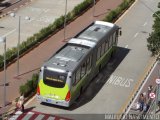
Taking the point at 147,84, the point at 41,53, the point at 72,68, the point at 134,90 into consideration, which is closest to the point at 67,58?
the point at 72,68

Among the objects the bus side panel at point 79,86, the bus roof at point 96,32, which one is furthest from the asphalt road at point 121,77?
the bus roof at point 96,32

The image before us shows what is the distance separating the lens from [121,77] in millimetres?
40469

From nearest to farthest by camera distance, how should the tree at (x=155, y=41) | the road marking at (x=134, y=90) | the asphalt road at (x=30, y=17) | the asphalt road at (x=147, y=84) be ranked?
the asphalt road at (x=147, y=84) < the road marking at (x=134, y=90) < the tree at (x=155, y=41) < the asphalt road at (x=30, y=17)

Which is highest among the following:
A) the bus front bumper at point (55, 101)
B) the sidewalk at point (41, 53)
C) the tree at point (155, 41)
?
the tree at point (155, 41)

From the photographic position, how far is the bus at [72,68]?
108ft

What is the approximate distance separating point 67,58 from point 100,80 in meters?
6.03

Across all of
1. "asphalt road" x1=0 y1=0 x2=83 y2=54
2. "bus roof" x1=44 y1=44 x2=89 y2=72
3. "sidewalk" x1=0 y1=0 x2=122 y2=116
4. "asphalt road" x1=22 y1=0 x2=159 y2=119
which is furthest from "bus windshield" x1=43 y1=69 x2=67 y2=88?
"asphalt road" x1=0 y1=0 x2=83 y2=54

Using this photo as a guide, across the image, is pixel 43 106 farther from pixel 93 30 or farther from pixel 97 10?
pixel 97 10

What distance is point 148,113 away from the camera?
33.7 meters

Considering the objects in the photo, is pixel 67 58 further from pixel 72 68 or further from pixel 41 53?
pixel 41 53

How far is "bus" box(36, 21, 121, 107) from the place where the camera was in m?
32.9

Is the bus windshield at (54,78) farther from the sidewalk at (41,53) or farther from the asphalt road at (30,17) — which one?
the asphalt road at (30,17)

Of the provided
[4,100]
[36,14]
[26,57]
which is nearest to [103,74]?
[26,57]

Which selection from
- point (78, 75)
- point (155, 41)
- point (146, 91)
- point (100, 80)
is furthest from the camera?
point (155, 41)
